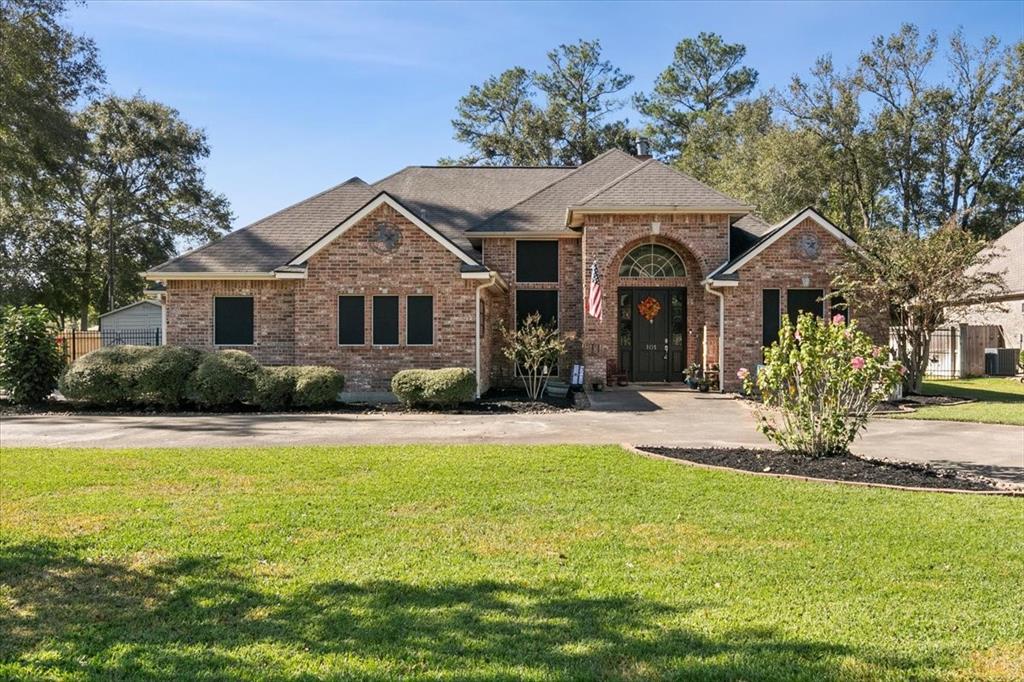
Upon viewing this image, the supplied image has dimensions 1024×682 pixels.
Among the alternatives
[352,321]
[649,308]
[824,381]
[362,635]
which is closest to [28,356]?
Answer: [352,321]

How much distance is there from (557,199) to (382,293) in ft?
23.0

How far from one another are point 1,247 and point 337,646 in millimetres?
46242

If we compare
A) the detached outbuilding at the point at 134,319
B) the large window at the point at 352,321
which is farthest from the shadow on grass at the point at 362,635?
the detached outbuilding at the point at 134,319

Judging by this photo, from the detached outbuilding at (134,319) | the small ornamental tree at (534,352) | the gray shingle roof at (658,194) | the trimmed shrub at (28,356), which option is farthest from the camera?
the detached outbuilding at (134,319)

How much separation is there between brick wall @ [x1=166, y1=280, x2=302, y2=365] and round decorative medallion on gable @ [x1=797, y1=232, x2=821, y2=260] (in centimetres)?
1367

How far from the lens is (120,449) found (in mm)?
10367

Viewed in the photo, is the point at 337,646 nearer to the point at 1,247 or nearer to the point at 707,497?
the point at 707,497

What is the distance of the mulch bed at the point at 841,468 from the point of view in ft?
26.4

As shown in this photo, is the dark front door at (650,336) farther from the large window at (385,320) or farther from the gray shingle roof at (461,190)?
the large window at (385,320)

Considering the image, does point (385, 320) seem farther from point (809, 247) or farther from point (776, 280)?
point (809, 247)

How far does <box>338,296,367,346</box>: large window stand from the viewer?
1841cm

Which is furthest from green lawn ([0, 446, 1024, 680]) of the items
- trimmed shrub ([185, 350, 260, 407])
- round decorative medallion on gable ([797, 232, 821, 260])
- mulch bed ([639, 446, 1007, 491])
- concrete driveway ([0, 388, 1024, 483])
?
round decorative medallion on gable ([797, 232, 821, 260])

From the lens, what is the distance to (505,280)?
21.2 metres

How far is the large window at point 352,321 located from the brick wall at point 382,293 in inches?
5.0
